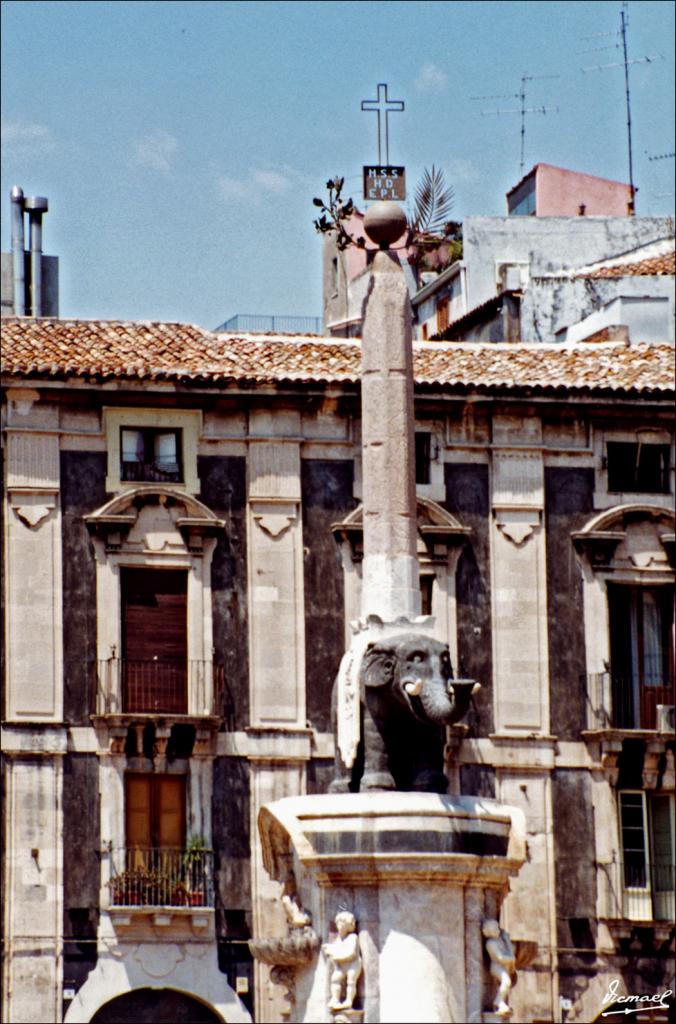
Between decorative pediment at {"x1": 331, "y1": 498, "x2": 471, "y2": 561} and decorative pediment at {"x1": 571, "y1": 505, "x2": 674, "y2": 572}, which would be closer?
decorative pediment at {"x1": 331, "y1": 498, "x2": 471, "y2": 561}

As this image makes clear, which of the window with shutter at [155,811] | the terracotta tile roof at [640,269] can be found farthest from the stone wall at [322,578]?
the terracotta tile roof at [640,269]

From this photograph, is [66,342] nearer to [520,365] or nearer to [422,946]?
[520,365]

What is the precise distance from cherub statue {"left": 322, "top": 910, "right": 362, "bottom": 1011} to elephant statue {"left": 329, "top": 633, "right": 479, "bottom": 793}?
1.52 meters

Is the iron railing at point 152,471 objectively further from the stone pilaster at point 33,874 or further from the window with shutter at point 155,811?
the window with shutter at point 155,811


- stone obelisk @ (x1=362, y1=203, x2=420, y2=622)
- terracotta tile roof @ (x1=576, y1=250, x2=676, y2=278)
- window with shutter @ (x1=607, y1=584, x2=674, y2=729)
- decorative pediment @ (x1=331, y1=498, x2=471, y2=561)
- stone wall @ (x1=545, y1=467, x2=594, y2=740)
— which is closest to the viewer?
stone obelisk @ (x1=362, y1=203, x2=420, y2=622)

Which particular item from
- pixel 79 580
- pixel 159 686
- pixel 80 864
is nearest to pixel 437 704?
pixel 80 864

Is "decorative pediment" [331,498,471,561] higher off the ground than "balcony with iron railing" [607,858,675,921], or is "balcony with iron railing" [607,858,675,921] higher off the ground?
"decorative pediment" [331,498,471,561]

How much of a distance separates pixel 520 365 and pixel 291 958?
24.0 metres

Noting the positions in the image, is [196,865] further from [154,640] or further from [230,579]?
[230,579]

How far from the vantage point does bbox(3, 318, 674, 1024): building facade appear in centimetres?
5172

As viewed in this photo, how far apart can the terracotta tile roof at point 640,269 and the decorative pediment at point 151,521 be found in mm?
11777

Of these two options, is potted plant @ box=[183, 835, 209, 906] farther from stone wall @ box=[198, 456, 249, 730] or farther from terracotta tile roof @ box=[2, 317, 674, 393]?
terracotta tile roof @ box=[2, 317, 674, 393]

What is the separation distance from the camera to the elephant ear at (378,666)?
3353 centimetres

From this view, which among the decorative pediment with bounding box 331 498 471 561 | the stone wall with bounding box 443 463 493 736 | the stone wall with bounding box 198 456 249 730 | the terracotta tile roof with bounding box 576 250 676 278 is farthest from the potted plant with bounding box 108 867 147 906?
the terracotta tile roof with bounding box 576 250 676 278
